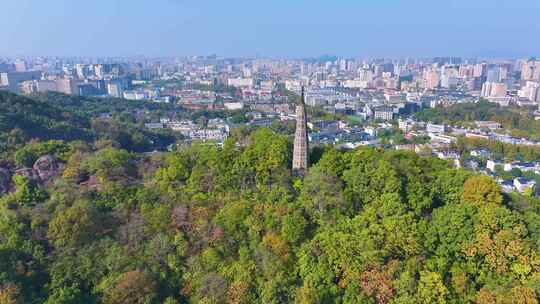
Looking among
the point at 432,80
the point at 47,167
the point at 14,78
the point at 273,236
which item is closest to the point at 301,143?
the point at 273,236

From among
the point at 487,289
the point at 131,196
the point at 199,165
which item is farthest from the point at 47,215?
the point at 487,289

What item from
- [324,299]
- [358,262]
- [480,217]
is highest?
[480,217]

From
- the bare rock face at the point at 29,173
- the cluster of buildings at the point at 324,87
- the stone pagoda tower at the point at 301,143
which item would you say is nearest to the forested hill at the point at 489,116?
the cluster of buildings at the point at 324,87

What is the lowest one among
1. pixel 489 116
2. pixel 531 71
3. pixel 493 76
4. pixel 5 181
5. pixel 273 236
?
pixel 489 116

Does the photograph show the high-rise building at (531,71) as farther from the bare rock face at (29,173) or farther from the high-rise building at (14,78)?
the high-rise building at (14,78)

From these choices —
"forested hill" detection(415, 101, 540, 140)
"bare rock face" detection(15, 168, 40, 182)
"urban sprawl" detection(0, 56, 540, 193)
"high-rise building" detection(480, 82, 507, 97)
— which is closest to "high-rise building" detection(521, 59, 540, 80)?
"urban sprawl" detection(0, 56, 540, 193)

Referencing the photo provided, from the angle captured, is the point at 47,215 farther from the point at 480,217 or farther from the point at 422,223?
the point at 480,217

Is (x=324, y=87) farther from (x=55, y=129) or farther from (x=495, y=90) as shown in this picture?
(x=55, y=129)
